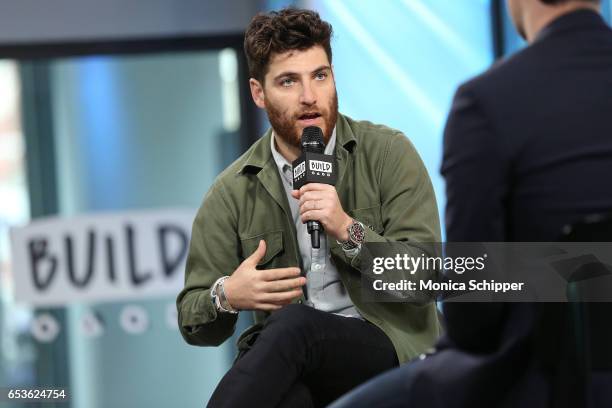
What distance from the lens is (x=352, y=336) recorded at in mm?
2137

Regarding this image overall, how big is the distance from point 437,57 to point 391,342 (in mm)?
A: 1874

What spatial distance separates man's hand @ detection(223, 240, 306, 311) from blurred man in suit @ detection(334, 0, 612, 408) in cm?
64

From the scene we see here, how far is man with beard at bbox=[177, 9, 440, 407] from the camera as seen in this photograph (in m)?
2.08

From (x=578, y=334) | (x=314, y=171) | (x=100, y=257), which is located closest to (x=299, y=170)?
(x=314, y=171)

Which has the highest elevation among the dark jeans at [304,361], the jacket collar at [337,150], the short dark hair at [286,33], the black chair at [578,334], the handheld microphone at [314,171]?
the short dark hair at [286,33]

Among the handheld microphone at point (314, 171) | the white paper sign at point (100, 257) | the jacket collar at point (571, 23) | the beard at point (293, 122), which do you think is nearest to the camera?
the jacket collar at point (571, 23)

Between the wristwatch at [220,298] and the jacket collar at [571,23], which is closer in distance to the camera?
the jacket collar at [571,23]

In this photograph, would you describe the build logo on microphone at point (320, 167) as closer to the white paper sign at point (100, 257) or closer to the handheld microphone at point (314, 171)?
the handheld microphone at point (314, 171)

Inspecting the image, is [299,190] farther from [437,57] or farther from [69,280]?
[69,280]

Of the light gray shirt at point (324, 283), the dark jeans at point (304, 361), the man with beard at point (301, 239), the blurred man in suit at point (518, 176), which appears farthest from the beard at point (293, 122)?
the blurred man in suit at point (518, 176)

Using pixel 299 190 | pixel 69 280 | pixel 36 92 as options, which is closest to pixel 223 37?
pixel 36 92

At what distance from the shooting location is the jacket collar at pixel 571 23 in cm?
153

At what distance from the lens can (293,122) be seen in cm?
242

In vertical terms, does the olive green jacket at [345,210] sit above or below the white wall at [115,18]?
below
